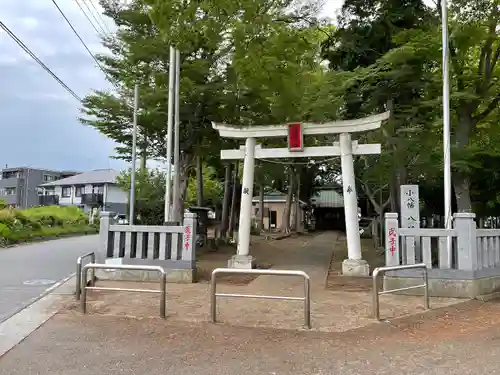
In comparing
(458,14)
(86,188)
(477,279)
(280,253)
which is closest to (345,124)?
(458,14)

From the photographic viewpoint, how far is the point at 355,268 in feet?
38.6

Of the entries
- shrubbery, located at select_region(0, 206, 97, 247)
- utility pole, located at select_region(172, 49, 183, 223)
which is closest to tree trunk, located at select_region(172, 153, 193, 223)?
utility pole, located at select_region(172, 49, 183, 223)

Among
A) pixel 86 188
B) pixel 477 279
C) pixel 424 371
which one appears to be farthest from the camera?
pixel 86 188

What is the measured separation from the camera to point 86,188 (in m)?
53.6

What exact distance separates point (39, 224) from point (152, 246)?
58.5 ft

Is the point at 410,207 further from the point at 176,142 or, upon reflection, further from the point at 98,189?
the point at 98,189

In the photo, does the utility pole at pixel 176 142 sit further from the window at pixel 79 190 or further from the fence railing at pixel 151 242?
the window at pixel 79 190

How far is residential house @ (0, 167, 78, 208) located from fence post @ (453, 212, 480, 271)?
60019mm

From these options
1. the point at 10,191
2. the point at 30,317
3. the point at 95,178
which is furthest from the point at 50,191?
the point at 30,317

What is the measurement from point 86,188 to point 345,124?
46995 millimetres

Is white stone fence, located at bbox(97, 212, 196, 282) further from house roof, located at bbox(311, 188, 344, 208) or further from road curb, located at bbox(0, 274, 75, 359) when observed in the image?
house roof, located at bbox(311, 188, 344, 208)

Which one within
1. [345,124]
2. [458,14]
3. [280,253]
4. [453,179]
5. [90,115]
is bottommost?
[280,253]

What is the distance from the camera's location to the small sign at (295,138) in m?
12.3

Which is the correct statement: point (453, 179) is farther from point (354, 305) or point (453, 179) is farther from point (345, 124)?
point (354, 305)
